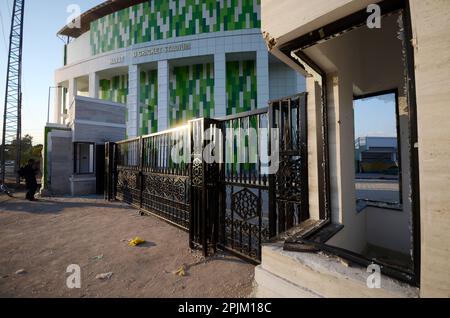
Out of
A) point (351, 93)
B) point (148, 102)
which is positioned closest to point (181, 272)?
point (351, 93)

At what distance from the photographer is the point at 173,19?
1989 centimetres

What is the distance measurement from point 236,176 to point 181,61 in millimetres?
19652

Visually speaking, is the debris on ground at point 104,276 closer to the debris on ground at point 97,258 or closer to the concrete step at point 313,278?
the debris on ground at point 97,258

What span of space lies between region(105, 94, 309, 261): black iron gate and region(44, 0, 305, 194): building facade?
14219 mm

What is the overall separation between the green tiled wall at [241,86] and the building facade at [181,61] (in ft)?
0.29

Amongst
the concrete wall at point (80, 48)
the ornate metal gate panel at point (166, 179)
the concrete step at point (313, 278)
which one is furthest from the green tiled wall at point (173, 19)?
the concrete step at point (313, 278)

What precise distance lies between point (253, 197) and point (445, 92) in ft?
8.57

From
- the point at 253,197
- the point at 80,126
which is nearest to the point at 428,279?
the point at 253,197

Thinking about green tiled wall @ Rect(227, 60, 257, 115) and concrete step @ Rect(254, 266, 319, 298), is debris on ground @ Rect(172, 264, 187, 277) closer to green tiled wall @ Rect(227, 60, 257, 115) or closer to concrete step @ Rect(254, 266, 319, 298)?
concrete step @ Rect(254, 266, 319, 298)

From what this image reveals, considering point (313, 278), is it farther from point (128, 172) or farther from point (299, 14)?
point (128, 172)

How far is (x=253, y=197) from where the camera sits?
351cm

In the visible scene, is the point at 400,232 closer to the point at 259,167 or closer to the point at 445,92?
the point at 259,167

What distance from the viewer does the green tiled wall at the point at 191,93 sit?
20938 millimetres

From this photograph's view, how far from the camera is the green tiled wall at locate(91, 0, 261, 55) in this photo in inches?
738
